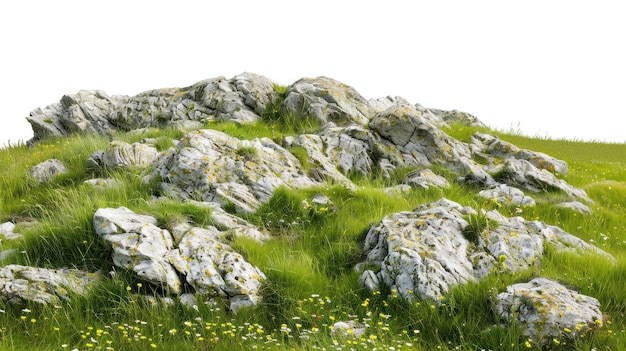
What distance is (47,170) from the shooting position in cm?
1585

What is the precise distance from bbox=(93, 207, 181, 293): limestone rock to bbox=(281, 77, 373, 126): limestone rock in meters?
10.3

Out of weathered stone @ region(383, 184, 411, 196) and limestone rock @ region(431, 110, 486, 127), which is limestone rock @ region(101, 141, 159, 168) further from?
limestone rock @ region(431, 110, 486, 127)

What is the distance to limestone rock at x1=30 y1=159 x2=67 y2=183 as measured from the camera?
50.9 feet

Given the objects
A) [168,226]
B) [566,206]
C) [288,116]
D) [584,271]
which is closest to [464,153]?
[566,206]

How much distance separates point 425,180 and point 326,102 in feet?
19.9

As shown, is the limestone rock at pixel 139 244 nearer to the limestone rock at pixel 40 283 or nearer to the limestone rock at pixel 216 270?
the limestone rock at pixel 216 270

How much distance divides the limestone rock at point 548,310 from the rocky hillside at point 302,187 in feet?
0.06

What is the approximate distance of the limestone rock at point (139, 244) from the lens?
27.8 feet

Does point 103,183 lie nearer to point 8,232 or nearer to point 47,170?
point 8,232

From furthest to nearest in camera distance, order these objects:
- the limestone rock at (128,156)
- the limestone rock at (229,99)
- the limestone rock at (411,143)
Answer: the limestone rock at (229,99)
the limestone rock at (411,143)
the limestone rock at (128,156)

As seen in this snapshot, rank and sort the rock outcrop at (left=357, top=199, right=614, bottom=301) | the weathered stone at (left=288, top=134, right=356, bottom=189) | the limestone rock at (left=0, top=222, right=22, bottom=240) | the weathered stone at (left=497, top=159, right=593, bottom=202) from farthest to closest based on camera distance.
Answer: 1. the weathered stone at (left=497, top=159, right=593, bottom=202)
2. the weathered stone at (left=288, top=134, right=356, bottom=189)
3. the limestone rock at (left=0, top=222, right=22, bottom=240)
4. the rock outcrop at (left=357, top=199, right=614, bottom=301)

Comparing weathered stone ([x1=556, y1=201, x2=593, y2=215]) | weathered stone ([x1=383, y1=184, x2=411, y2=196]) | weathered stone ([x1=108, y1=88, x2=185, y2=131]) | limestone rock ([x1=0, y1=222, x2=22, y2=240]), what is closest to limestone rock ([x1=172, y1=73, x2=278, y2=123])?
weathered stone ([x1=108, y1=88, x2=185, y2=131])

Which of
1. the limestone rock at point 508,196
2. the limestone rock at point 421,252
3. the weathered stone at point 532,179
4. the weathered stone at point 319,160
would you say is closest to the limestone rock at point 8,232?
the weathered stone at point 319,160

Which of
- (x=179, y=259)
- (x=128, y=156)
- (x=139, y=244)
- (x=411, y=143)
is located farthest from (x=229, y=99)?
(x=179, y=259)
